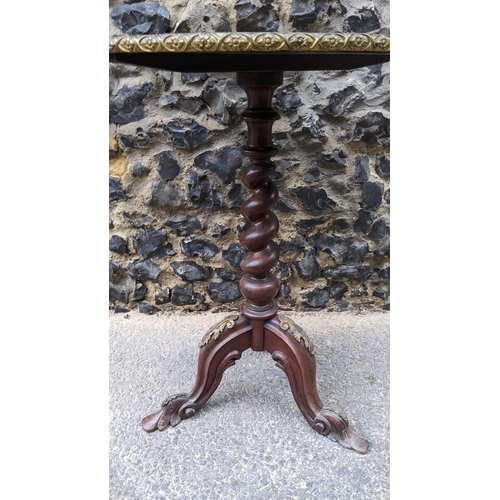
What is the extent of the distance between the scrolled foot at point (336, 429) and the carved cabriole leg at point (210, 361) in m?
0.28

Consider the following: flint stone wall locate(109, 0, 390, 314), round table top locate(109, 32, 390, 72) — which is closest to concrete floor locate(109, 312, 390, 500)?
flint stone wall locate(109, 0, 390, 314)

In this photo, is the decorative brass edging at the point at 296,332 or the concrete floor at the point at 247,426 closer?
the concrete floor at the point at 247,426

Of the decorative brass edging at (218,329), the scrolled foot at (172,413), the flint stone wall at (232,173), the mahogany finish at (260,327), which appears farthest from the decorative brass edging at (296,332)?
the flint stone wall at (232,173)

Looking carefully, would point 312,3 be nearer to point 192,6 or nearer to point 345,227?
point 192,6

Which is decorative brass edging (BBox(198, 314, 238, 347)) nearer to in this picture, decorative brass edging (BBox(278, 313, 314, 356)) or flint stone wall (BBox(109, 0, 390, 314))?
decorative brass edging (BBox(278, 313, 314, 356))

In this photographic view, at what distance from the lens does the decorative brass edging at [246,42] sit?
0.83m

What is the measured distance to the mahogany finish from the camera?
1.21 m

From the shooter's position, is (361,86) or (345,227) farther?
(345,227)

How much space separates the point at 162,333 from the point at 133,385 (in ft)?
1.12

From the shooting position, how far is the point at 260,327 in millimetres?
1316

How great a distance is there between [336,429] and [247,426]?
0.81 ft

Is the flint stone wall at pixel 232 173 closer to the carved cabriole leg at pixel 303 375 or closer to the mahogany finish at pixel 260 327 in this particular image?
the mahogany finish at pixel 260 327

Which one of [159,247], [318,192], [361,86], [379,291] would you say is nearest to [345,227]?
[318,192]

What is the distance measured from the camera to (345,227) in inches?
71.8
